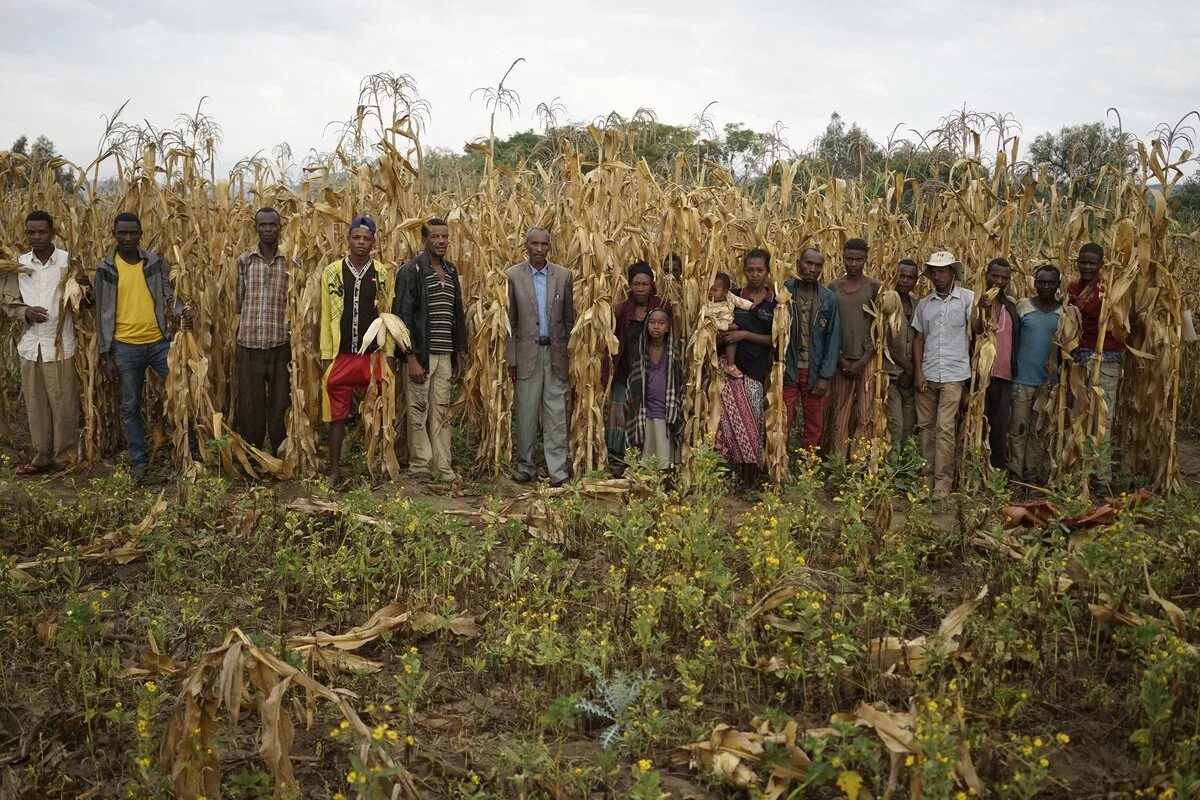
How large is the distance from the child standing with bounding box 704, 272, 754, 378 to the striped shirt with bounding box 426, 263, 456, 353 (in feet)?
5.97

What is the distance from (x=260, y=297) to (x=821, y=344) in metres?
4.03

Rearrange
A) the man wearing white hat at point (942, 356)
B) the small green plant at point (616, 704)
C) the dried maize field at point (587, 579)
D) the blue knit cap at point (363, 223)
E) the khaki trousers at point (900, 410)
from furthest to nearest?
the khaki trousers at point (900, 410)
the man wearing white hat at point (942, 356)
the blue knit cap at point (363, 223)
the small green plant at point (616, 704)
the dried maize field at point (587, 579)

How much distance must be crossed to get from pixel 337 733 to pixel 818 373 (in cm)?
467

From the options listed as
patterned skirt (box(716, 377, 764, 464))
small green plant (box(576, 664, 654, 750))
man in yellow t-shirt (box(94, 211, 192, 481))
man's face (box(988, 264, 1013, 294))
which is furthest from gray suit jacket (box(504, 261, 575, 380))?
small green plant (box(576, 664, 654, 750))

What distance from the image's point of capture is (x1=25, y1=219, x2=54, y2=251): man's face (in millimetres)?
6727

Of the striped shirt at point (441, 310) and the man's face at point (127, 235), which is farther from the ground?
the man's face at point (127, 235)

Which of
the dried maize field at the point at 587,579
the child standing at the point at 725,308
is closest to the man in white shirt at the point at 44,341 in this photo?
the dried maize field at the point at 587,579

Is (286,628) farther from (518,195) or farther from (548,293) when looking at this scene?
(518,195)

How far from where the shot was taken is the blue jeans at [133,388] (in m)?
6.75

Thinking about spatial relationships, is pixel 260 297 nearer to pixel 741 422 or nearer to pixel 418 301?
pixel 418 301

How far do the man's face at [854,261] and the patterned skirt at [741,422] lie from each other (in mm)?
1080

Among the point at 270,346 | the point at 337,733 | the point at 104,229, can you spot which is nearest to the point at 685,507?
the point at 337,733

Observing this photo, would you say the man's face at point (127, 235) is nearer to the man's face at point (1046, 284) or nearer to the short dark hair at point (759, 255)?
the short dark hair at point (759, 255)

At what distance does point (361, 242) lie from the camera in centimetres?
654
